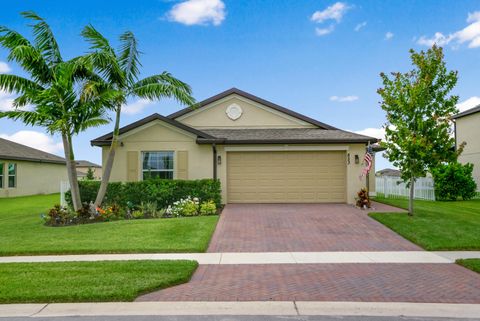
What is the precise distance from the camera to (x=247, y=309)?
207 inches

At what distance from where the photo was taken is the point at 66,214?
13.8 meters

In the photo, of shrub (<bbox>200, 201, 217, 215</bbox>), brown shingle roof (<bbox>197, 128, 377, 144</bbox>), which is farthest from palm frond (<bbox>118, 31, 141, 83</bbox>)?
shrub (<bbox>200, 201, 217, 215</bbox>)

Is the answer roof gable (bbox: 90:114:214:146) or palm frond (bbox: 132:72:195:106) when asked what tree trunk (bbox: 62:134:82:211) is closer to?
roof gable (bbox: 90:114:214:146)

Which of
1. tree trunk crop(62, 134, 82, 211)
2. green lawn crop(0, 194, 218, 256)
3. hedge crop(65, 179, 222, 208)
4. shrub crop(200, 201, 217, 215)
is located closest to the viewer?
green lawn crop(0, 194, 218, 256)

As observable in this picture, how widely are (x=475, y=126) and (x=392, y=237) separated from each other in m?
19.3

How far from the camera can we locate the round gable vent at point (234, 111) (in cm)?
2005

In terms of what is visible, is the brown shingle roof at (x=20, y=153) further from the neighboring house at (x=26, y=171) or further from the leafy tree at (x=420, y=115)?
the leafy tree at (x=420, y=115)

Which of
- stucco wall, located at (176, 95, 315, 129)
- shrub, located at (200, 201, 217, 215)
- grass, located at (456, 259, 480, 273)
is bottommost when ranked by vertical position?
grass, located at (456, 259, 480, 273)

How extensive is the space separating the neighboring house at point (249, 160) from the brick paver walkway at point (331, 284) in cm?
943

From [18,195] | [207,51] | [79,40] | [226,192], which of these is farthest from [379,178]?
[18,195]

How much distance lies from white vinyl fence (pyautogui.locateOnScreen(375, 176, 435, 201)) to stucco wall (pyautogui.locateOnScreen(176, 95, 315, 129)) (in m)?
7.64

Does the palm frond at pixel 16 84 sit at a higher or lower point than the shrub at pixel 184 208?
higher

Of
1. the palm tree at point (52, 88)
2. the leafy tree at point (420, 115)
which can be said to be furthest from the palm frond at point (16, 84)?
the leafy tree at point (420, 115)

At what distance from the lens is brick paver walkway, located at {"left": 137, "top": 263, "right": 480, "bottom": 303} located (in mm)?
5734
